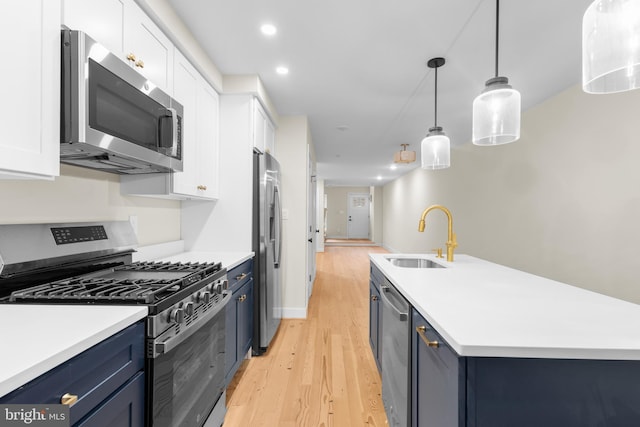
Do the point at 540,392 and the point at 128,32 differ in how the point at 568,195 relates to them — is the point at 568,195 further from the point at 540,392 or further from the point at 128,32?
the point at 128,32

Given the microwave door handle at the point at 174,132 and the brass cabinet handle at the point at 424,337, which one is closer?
the brass cabinet handle at the point at 424,337

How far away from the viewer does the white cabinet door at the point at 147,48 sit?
1490 mm

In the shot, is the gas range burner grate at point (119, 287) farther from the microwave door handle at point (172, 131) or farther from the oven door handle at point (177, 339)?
the microwave door handle at point (172, 131)

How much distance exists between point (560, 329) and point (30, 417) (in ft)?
4.60

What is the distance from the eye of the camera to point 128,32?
148 cm

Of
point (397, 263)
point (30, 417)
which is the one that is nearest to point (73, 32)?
point (30, 417)

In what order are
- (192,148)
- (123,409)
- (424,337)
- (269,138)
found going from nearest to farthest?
(123,409) < (424,337) < (192,148) < (269,138)

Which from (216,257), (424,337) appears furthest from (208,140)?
(424,337)

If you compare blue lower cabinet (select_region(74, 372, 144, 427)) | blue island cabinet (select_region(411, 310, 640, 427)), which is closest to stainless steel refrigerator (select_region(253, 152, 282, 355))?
blue lower cabinet (select_region(74, 372, 144, 427))

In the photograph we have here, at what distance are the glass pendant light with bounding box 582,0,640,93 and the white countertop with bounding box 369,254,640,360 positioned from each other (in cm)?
77

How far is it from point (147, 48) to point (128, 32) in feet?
0.53

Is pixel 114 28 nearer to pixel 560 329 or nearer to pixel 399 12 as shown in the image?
pixel 399 12

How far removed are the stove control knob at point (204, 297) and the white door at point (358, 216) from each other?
38.8 feet

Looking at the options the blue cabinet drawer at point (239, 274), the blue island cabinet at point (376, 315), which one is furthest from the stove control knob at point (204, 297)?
the blue island cabinet at point (376, 315)
